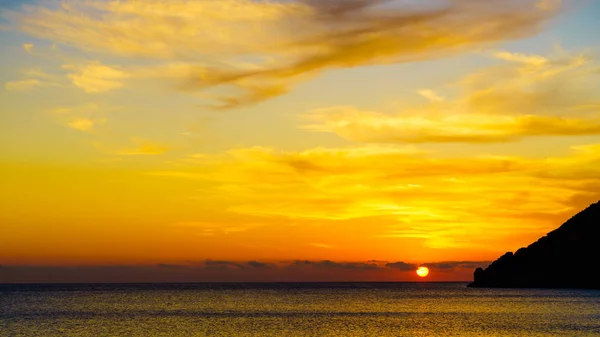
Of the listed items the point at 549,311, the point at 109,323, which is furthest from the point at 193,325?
the point at 549,311

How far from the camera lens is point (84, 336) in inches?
3740

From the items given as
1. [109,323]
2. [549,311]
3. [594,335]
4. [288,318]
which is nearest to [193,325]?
[109,323]

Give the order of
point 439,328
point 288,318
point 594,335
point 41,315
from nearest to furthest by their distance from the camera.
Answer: point 594,335
point 439,328
point 288,318
point 41,315

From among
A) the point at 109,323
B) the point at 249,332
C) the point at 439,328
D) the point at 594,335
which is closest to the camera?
the point at 594,335

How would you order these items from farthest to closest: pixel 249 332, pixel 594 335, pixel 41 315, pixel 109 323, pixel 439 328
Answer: pixel 41 315, pixel 109 323, pixel 439 328, pixel 249 332, pixel 594 335

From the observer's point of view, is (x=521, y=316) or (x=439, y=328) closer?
(x=439, y=328)

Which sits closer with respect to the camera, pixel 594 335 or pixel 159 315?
pixel 594 335

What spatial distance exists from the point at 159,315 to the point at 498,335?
65933mm

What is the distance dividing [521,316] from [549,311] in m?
16.1

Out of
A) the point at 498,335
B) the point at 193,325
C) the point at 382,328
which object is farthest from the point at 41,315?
the point at 498,335

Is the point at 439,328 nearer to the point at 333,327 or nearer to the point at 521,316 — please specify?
the point at 333,327

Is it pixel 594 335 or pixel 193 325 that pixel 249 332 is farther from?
pixel 594 335

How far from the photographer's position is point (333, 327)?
352 ft


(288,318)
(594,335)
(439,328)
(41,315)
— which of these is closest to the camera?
(594,335)
